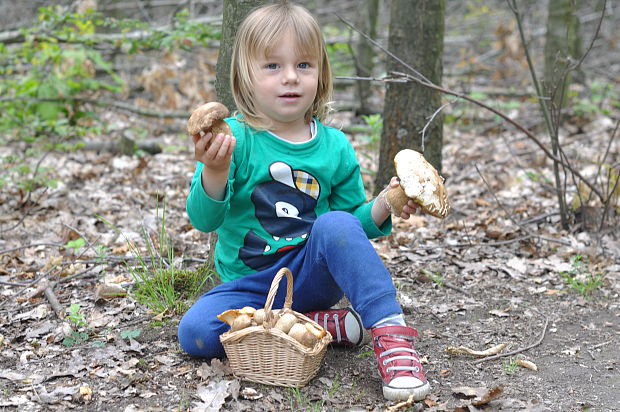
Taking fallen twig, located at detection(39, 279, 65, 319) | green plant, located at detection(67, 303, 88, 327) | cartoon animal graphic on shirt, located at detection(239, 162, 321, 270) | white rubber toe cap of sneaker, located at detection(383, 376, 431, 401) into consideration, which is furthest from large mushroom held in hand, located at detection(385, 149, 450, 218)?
fallen twig, located at detection(39, 279, 65, 319)

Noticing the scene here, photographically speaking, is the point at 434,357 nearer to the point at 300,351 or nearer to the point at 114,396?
the point at 300,351

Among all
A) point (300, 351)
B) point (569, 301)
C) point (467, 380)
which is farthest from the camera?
point (569, 301)

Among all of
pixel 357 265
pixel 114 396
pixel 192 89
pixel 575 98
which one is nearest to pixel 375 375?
pixel 357 265

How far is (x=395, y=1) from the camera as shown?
4.53 meters

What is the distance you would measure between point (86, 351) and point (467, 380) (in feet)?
5.53

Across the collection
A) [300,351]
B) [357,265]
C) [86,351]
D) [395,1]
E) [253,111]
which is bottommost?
[86,351]

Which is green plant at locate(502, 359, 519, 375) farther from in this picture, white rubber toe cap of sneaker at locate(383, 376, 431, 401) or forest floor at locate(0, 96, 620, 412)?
white rubber toe cap of sneaker at locate(383, 376, 431, 401)

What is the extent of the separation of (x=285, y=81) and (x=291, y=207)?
566 mm

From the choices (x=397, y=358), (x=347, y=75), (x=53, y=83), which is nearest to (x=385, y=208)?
(x=397, y=358)

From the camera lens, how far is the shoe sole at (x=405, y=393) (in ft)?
7.68

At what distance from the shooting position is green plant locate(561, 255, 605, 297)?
11.8 feet

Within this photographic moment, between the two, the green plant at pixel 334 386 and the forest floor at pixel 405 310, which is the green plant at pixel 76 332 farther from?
→ the green plant at pixel 334 386

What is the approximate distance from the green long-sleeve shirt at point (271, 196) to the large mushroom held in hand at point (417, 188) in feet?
0.82

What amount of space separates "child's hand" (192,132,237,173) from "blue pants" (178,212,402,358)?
50 centimetres
